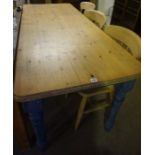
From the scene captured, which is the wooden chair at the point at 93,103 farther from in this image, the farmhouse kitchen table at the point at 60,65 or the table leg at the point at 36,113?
the table leg at the point at 36,113

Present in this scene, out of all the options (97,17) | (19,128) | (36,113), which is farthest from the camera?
(97,17)

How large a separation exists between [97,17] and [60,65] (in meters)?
1.02

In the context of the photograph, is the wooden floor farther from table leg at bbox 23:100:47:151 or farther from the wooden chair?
table leg at bbox 23:100:47:151

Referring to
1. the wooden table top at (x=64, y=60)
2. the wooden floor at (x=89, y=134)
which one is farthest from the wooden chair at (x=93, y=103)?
the wooden table top at (x=64, y=60)

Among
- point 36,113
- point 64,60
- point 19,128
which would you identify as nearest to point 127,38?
point 64,60

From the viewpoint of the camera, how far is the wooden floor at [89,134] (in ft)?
4.12

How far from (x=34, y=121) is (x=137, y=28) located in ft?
10.3

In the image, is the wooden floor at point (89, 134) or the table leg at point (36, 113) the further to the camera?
the wooden floor at point (89, 134)

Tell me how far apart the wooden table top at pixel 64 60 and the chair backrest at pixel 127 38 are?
2.6 inches

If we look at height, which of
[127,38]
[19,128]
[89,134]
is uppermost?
[127,38]

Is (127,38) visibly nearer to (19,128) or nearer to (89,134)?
(89,134)

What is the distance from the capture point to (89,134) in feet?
4.46
